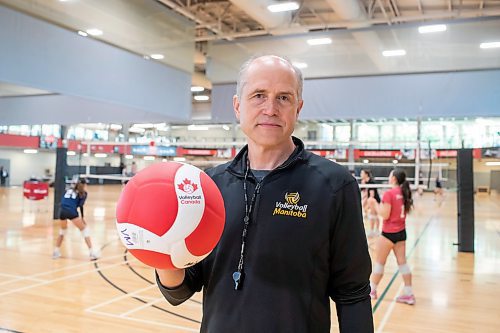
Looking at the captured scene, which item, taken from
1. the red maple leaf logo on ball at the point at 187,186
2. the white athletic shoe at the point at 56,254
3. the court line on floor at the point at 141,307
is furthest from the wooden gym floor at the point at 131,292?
the red maple leaf logo on ball at the point at 187,186

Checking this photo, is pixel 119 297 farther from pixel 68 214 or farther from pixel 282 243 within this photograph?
pixel 282 243

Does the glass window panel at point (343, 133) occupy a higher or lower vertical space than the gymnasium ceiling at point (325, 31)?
lower

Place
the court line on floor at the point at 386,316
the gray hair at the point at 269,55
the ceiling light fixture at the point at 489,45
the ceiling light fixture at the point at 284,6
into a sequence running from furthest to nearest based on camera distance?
the ceiling light fixture at the point at 284,6, the ceiling light fixture at the point at 489,45, the court line on floor at the point at 386,316, the gray hair at the point at 269,55

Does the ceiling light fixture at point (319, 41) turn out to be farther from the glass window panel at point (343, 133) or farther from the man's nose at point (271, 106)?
the glass window panel at point (343, 133)

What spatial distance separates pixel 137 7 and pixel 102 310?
24.3ft

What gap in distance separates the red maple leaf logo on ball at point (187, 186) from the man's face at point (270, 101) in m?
0.25

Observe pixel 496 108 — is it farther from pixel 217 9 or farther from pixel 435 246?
pixel 217 9

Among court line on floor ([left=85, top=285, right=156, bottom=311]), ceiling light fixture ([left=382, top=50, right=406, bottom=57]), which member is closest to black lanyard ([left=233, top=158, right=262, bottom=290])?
court line on floor ([left=85, top=285, right=156, bottom=311])

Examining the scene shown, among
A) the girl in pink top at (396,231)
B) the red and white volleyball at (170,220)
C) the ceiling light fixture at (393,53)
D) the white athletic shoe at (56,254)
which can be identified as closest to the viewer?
the red and white volleyball at (170,220)

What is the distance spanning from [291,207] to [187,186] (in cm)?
32

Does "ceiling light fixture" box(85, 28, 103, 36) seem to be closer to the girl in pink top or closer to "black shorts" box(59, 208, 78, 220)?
"black shorts" box(59, 208, 78, 220)

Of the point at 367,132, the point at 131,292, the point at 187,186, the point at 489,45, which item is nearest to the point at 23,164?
the point at 367,132

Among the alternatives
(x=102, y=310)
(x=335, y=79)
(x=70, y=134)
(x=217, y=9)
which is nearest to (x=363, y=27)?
(x=335, y=79)

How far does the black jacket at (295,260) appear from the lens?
1320 mm
